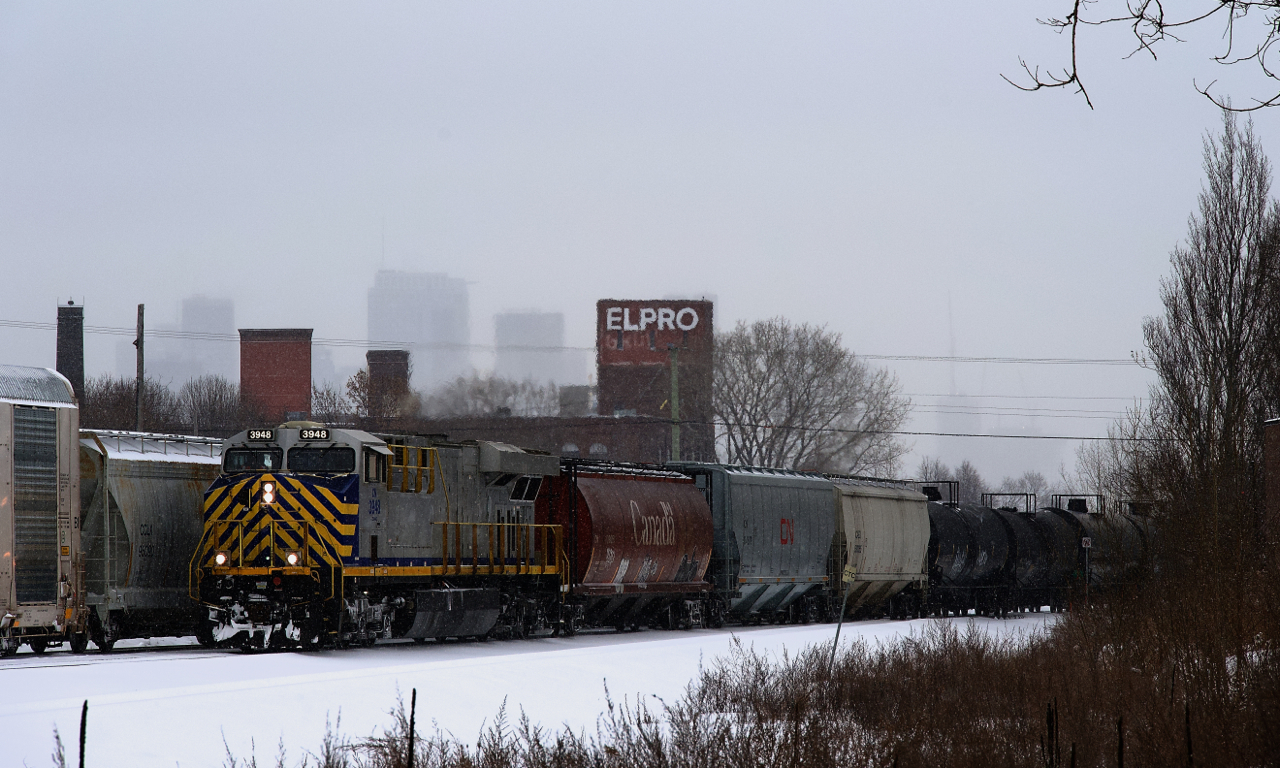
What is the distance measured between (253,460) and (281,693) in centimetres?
870

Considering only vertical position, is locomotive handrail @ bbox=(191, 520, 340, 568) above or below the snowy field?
above

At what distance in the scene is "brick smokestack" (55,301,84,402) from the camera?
6788 cm

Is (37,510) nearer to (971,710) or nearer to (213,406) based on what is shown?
(971,710)

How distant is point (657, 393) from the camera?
94.6 metres

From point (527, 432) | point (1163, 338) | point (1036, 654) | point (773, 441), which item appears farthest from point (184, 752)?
point (527, 432)

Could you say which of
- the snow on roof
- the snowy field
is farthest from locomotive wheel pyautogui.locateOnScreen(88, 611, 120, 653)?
the snow on roof

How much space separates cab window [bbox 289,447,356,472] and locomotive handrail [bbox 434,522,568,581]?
2455 mm

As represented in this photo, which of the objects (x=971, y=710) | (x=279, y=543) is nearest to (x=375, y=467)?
(x=279, y=543)

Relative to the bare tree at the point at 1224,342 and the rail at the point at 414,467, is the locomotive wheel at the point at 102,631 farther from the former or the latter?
the bare tree at the point at 1224,342

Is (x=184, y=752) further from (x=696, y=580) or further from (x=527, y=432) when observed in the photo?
(x=527, y=432)

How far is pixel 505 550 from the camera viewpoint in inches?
961

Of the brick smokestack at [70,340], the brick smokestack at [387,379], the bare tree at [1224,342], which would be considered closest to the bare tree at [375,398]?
the brick smokestack at [387,379]

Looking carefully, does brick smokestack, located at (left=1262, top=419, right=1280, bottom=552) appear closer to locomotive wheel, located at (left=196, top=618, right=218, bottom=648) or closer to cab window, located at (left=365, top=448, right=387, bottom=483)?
cab window, located at (left=365, top=448, right=387, bottom=483)

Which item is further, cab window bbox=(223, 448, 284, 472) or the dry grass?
cab window bbox=(223, 448, 284, 472)
